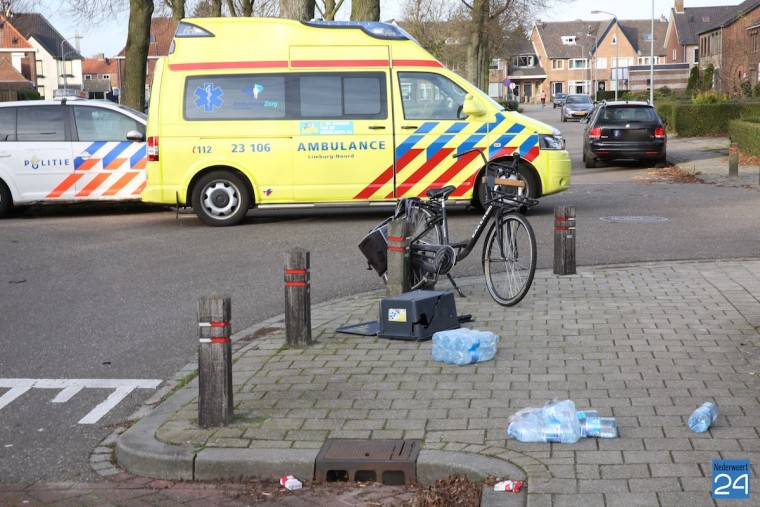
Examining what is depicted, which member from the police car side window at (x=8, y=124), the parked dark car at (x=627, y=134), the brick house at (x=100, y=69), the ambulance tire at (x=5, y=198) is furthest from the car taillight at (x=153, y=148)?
the brick house at (x=100, y=69)

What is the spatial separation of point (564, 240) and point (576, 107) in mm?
51260

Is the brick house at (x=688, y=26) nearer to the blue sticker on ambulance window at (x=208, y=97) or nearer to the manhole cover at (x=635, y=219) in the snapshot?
the manhole cover at (x=635, y=219)

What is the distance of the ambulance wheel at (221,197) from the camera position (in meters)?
14.3

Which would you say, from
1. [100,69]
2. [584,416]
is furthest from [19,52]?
[584,416]

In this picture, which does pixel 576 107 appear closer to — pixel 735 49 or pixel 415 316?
pixel 735 49

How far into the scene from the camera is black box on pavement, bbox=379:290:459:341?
7258mm

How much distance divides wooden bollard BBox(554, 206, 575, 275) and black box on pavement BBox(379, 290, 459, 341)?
8.42 feet

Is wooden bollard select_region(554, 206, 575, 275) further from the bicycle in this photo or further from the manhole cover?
the manhole cover

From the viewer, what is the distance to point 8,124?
51.9 ft

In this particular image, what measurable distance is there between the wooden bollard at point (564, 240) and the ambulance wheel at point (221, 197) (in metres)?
5.65

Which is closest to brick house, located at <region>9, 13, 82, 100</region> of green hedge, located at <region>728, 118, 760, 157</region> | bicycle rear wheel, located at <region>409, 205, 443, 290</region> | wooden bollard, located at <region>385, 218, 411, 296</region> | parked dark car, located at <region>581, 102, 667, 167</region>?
green hedge, located at <region>728, 118, 760, 157</region>

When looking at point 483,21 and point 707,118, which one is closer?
point 707,118

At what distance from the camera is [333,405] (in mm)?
5664

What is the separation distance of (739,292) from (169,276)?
540 cm
